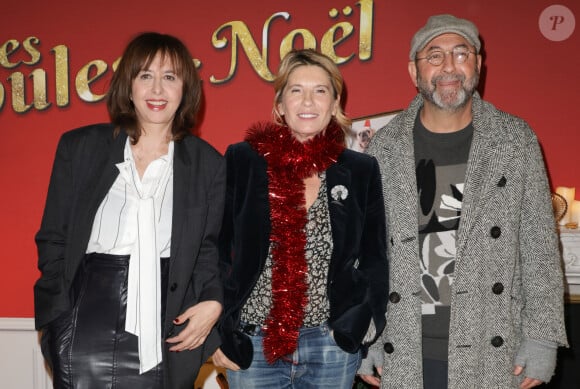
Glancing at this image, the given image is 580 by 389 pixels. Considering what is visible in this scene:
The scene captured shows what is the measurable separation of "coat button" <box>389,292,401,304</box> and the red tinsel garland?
37cm

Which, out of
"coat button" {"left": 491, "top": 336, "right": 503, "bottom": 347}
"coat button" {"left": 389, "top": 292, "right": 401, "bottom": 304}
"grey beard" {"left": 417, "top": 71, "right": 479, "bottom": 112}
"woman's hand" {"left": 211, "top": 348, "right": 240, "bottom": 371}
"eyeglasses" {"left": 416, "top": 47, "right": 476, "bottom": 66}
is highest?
"eyeglasses" {"left": 416, "top": 47, "right": 476, "bottom": 66}

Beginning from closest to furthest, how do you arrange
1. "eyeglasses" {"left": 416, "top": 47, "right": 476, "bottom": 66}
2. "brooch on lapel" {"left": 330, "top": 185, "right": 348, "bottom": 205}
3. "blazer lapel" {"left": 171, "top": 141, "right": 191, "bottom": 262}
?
"blazer lapel" {"left": 171, "top": 141, "right": 191, "bottom": 262}, "brooch on lapel" {"left": 330, "top": 185, "right": 348, "bottom": 205}, "eyeglasses" {"left": 416, "top": 47, "right": 476, "bottom": 66}

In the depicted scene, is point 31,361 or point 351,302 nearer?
point 351,302

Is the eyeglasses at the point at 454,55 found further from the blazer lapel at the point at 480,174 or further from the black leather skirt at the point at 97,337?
the black leather skirt at the point at 97,337

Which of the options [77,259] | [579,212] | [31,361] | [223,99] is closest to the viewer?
[77,259]

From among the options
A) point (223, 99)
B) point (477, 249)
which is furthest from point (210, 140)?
point (477, 249)

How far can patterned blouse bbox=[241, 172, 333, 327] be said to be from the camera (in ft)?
7.38

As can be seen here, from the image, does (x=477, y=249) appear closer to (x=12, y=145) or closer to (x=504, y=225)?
(x=504, y=225)

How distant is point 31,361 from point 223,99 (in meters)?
2.34

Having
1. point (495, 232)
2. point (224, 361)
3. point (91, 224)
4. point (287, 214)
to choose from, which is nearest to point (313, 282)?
point (287, 214)

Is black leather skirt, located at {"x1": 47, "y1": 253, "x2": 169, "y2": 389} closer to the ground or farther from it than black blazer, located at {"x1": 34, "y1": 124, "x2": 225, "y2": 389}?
closer to the ground

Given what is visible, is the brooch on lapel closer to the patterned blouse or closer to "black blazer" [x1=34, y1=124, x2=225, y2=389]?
the patterned blouse

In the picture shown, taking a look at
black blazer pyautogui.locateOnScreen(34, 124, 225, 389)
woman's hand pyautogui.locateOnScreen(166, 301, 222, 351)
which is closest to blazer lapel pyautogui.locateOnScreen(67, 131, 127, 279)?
black blazer pyautogui.locateOnScreen(34, 124, 225, 389)

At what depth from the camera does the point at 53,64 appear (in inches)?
151
